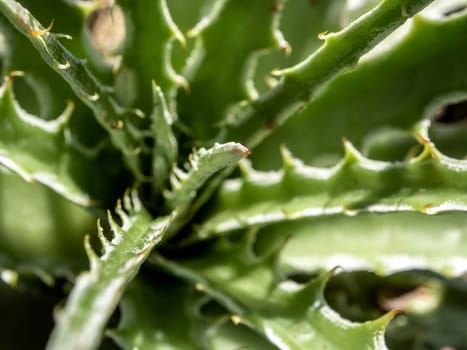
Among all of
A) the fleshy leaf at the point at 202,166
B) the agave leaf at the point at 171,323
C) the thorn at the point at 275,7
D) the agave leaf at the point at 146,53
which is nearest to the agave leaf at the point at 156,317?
the agave leaf at the point at 171,323

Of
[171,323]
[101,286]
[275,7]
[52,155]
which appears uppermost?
[275,7]

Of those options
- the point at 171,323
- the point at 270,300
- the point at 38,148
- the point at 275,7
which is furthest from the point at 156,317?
the point at 275,7

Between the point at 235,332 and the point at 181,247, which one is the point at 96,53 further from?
the point at 235,332

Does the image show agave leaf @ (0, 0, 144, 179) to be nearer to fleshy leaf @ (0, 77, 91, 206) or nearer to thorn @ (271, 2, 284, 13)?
fleshy leaf @ (0, 77, 91, 206)

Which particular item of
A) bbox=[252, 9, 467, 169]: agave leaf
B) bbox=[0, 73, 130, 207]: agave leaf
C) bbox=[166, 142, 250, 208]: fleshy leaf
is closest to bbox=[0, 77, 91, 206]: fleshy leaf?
bbox=[0, 73, 130, 207]: agave leaf

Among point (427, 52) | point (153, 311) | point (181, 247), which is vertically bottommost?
point (153, 311)

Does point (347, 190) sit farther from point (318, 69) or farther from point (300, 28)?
point (300, 28)

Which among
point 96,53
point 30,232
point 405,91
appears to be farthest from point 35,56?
point 405,91
